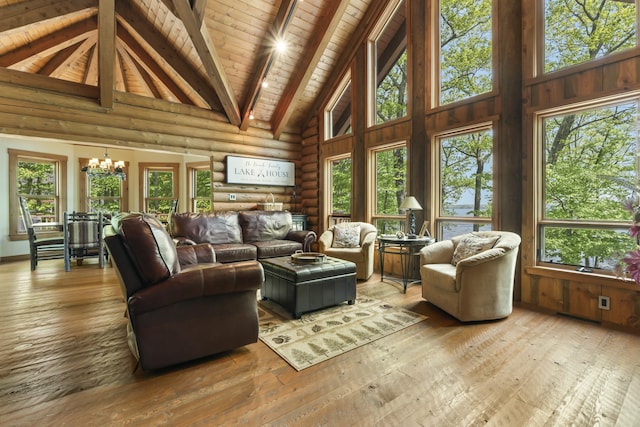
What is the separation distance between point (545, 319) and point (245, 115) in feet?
18.9

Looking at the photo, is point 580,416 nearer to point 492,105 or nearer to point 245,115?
point 492,105

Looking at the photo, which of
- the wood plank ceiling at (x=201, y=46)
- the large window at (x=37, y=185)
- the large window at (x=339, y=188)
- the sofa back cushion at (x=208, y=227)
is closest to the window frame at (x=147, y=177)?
the large window at (x=37, y=185)

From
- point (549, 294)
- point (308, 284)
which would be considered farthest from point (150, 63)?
point (549, 294)

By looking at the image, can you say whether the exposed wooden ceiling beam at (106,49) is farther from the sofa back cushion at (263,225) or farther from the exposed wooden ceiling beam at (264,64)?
the sofa back cushion at (263,225)

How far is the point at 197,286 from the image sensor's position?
2.07m

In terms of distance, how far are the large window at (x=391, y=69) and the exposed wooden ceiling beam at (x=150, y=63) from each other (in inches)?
152

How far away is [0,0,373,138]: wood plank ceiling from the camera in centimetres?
430

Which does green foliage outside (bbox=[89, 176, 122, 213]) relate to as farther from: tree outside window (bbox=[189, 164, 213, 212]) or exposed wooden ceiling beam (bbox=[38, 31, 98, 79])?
exposed wooden ceiling beam (bbox=[38, 31, 98, 79])

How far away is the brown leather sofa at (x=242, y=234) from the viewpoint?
15.4ft

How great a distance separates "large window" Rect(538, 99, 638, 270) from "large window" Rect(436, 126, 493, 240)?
0.68 m

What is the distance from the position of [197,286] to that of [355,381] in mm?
1252

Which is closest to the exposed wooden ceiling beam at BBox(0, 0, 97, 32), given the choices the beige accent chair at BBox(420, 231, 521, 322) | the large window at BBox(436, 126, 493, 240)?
the large window at BBox(436, 126, 493, 240)

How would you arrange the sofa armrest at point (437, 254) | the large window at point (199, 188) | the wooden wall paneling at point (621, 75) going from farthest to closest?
the large window at point (199, 188) < the sofa armrest at point (437, 254) < the wooden wall paneling at point (621, 75)

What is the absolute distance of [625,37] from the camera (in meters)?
2.98
